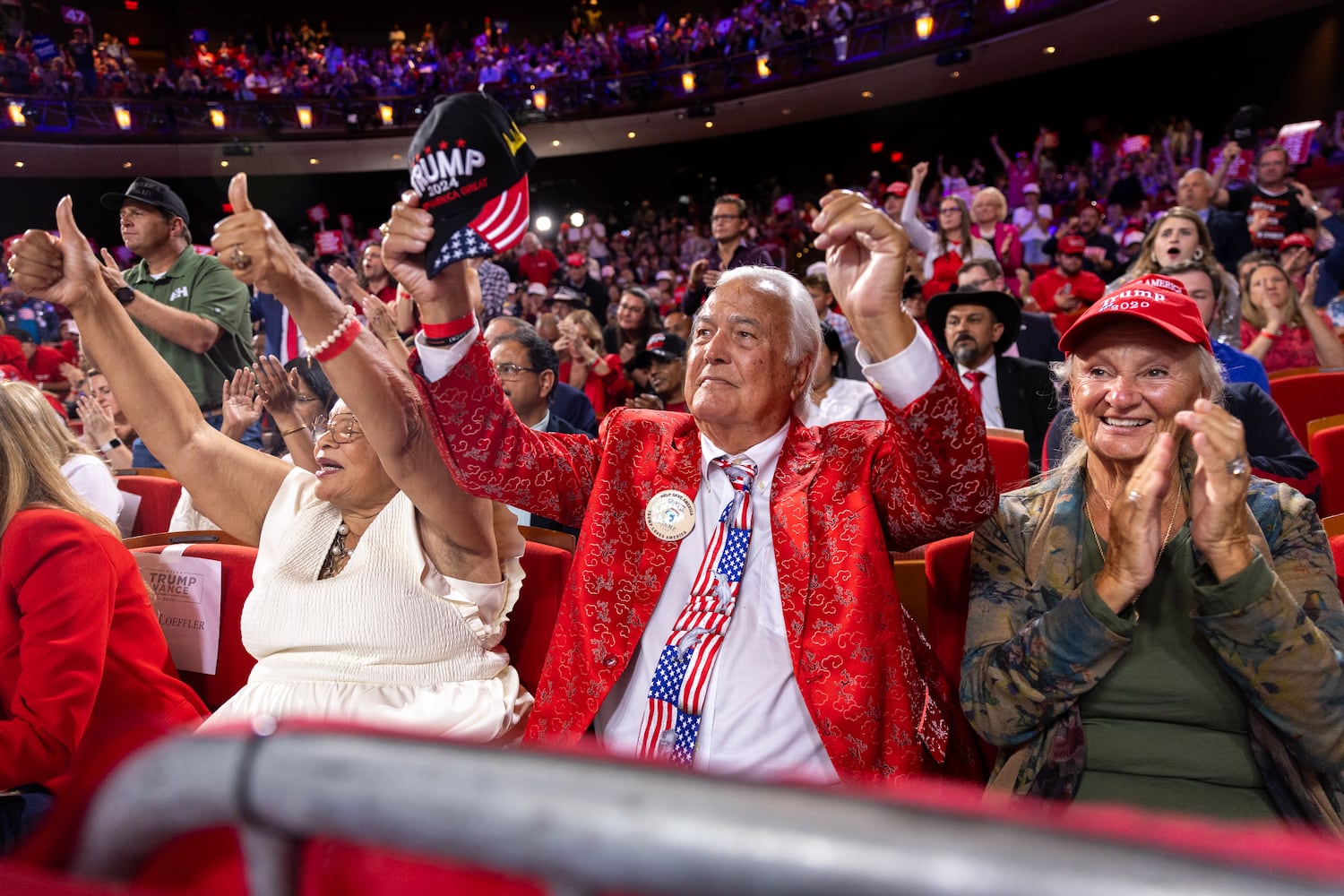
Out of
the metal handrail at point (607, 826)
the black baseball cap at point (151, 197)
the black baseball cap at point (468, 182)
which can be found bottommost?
→ the metal handrail at point (607, 826)

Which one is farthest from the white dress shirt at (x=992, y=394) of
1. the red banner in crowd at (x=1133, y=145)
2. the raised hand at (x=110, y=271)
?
the red banner in crowd at (x=1133, y=145)

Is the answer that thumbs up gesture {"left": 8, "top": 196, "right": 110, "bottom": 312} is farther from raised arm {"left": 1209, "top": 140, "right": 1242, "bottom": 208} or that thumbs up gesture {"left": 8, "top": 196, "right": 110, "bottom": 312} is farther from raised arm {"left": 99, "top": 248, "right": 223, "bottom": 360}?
raised arm {"left": 1209, "top": 140, "right": 1242, "bottom": 208}

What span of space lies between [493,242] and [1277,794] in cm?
135

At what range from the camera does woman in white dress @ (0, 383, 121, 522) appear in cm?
185

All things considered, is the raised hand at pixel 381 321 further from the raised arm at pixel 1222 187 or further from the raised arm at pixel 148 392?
the raised arm at pixel 1222 187

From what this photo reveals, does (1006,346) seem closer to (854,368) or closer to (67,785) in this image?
(854,368)

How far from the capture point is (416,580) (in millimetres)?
1726

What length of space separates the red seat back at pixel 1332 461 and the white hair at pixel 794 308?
144cm

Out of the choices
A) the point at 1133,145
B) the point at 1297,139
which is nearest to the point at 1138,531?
the point at 1297,139

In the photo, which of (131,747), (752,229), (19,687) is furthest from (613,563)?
(752,229)

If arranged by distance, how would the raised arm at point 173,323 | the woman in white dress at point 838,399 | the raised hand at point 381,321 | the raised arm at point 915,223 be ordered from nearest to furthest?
the raised hand at point 381,321
the raised arm at point 173,323
the woman in white dress at point 838,399
the raised arm at point 915,223

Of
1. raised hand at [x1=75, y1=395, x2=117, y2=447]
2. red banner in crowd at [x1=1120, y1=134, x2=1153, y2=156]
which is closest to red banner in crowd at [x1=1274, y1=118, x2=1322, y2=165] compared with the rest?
red banner in crowd at [x1=1120, y1=134, x2=1153, y2=156]

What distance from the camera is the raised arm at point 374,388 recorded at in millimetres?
1500

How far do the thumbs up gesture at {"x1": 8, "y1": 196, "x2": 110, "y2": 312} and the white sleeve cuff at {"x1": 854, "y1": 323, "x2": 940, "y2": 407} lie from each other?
1.46 metres
